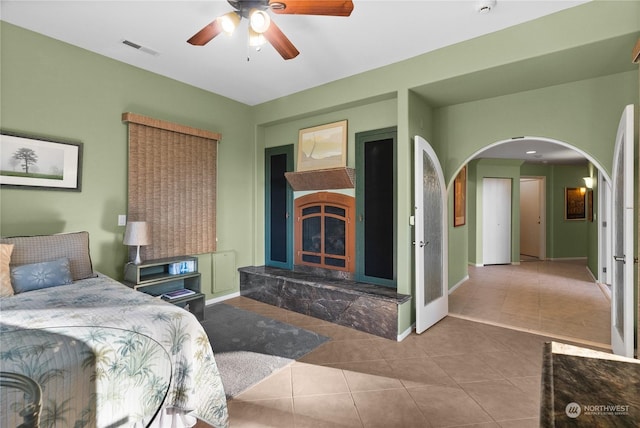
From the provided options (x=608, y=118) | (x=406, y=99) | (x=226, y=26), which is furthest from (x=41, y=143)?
(x=608, y=118)

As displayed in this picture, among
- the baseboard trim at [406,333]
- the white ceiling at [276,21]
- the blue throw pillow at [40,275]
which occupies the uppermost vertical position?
the white ceiling at [276,21]

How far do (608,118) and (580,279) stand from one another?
396 cm

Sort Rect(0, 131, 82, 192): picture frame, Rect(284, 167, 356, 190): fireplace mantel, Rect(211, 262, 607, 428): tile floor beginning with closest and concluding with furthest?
Rect(211, 262, 607, 428): tile floor → Rect(0, 131, 82, 192): picture frame → Rect(284, 167, 356, 190): fireplace mantel

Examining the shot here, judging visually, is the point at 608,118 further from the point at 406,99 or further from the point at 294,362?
the point at 294,362

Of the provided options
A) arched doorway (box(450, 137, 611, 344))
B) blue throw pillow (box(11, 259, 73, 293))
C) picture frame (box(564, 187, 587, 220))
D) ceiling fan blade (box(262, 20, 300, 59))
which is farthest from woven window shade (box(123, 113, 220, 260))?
picture frame (box(564, 187, 587, 220))

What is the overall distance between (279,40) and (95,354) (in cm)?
211

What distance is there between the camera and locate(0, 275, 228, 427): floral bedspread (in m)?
1.18

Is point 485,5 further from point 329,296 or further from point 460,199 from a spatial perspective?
point 460,199

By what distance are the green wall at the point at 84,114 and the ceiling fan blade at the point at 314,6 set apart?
2336 millimetres

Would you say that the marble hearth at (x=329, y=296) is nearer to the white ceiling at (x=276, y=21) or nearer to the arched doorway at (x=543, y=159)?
the arched doorway at (x=543, y=159)

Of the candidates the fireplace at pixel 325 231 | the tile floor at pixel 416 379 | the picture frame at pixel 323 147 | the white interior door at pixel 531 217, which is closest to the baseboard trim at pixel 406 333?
the tile floor at pixel 416 379

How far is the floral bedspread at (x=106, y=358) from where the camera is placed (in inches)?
46.4

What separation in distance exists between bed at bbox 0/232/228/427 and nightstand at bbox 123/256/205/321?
26.9 inches

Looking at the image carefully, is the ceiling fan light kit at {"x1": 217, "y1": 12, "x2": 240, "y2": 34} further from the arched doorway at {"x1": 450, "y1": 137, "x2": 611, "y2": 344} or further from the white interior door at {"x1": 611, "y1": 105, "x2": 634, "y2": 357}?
the arched doorway at {"x1": 450, "y1": 137, "x2": 611, "y2": 344}
